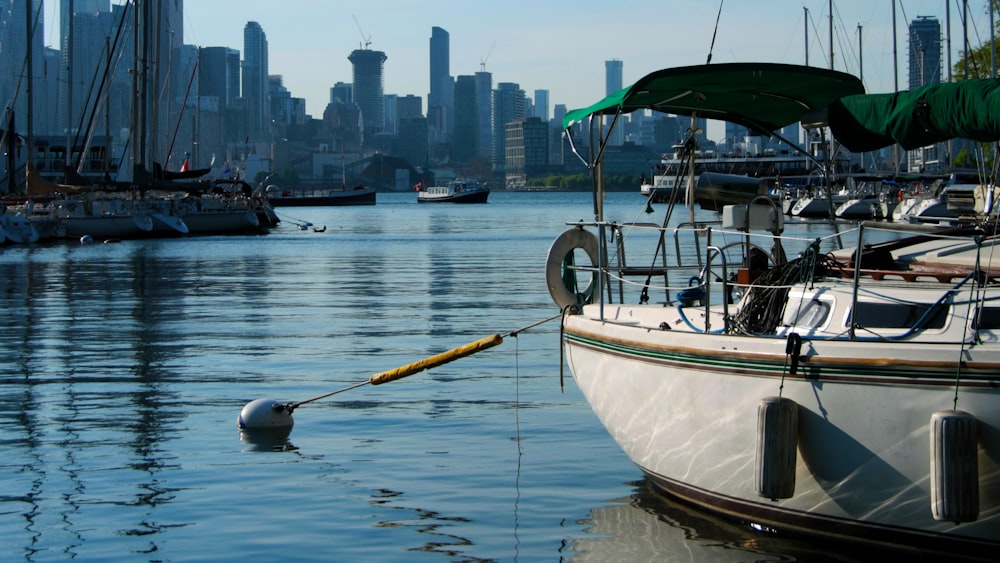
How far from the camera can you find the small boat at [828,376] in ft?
29.3

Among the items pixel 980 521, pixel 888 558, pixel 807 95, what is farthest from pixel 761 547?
pixel 807 95

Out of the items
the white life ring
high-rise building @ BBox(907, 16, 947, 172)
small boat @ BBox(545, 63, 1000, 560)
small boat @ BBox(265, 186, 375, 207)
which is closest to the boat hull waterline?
small boat @ BBox(545, 63, 1000, 560)

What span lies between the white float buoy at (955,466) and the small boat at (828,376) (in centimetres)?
1

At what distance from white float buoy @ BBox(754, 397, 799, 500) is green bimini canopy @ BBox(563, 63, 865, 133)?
3.57 metres

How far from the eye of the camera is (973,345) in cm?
890

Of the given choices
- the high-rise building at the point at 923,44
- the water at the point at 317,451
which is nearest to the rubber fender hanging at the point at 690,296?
the water at the point at 317,451

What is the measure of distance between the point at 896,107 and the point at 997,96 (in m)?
1.11

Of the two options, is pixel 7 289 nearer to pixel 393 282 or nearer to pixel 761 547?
pixel 393 282

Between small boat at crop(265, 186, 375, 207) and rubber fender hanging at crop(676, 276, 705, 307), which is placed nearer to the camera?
rubber fender hanging at crop(676, 276, 705, 307)

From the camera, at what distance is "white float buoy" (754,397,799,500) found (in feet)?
31.2

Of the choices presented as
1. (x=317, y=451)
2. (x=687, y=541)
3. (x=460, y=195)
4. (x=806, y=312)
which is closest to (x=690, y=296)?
(x=806, y=312)

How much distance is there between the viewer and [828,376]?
9.34 m

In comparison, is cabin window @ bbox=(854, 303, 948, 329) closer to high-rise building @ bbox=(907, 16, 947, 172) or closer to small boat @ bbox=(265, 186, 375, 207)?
high-rise building @ bbox=(907, 16, 947, 172)

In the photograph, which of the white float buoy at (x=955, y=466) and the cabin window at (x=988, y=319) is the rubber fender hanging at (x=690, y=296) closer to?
the cabin window at (x=988, y=319)
